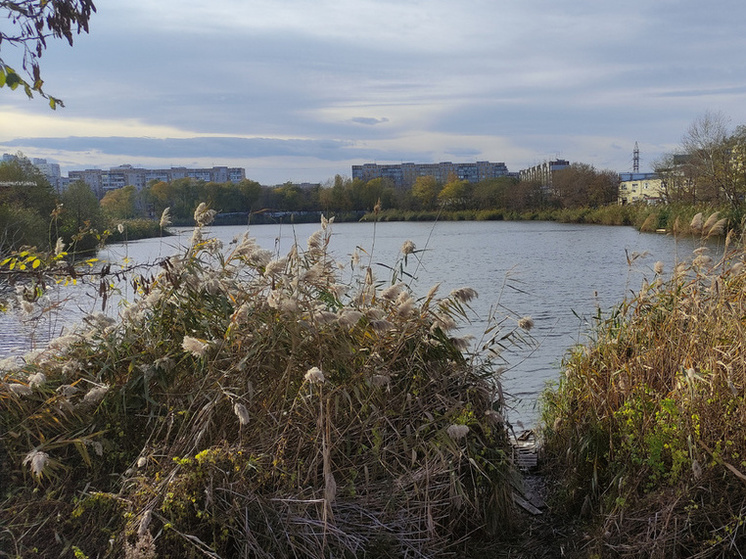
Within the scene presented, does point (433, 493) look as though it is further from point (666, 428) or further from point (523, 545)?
point (666, 428)

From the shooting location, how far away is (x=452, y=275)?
17938 millimetres

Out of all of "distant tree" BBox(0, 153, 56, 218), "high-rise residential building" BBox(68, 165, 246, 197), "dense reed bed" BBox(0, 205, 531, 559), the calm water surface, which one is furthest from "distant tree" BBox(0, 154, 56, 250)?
"dense reed bed" BBox(0, 205, 531, 559)

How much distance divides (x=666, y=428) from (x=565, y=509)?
0.87 meters

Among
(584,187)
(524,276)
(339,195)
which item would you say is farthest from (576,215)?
(339,195)

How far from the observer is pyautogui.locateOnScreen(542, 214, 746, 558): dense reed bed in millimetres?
2787

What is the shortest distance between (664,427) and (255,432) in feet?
6.01

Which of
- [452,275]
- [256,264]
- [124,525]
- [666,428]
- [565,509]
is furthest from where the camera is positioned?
[452,275]

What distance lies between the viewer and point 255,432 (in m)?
3.04

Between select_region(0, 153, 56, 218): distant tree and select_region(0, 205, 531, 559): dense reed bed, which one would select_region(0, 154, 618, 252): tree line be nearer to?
select_region(0, 153, 56, 218): distant tree

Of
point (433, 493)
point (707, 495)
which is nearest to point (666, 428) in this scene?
point (707, 495)

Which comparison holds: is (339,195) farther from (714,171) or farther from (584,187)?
(584,187)

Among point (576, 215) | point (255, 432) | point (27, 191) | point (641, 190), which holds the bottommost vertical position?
point (255, 432)

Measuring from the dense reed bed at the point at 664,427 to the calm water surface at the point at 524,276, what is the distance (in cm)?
34

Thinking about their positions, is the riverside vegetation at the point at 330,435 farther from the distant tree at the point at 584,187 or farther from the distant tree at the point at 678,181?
the distant tree at the point at 584,187
